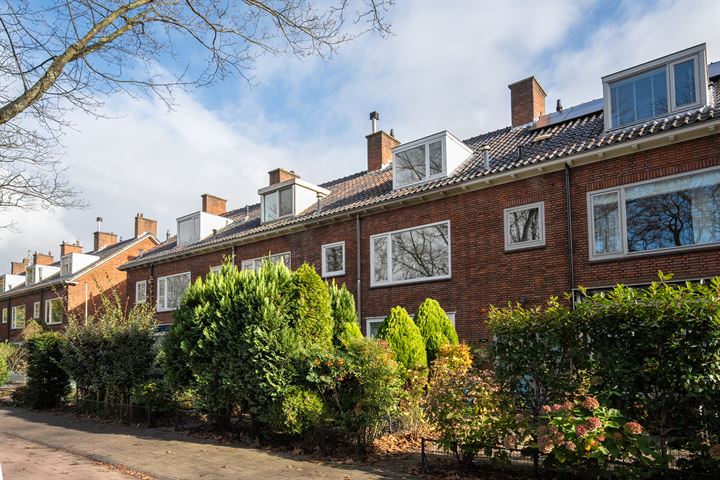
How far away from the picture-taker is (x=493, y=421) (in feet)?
24.7

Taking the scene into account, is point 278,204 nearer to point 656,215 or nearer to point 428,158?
point 428,158

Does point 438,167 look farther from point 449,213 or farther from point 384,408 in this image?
point 384,408

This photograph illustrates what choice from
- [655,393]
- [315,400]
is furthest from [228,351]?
[655,393]

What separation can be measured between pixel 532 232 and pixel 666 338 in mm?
7799

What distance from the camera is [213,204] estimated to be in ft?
99.9

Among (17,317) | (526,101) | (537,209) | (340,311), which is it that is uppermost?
(526,101)

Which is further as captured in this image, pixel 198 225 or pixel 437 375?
pixel 198 225

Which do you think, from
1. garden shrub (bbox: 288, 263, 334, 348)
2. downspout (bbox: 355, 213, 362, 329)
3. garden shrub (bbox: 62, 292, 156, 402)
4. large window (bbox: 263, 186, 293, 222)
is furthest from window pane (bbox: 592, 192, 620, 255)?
large window (bbox: 263, 186, 293, 222)

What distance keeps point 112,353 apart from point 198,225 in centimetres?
1280

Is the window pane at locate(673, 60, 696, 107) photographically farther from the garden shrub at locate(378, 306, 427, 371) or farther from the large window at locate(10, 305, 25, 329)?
the large window at locate(10, 305, 25, 329)

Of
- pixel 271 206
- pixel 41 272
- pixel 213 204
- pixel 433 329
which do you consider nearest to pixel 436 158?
pixel 433 329

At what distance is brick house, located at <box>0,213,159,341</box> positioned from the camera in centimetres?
3697

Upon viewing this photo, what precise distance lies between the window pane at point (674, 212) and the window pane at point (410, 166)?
670 centimetres

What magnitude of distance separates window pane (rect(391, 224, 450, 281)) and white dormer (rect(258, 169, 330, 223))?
5634 millimetres
